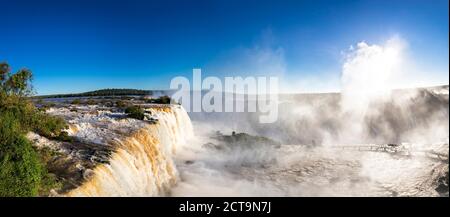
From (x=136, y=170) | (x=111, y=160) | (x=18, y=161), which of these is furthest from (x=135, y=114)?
(x=18, y=161)

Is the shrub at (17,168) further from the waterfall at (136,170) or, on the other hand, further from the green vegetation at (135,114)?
the green vegetation at (135,114)

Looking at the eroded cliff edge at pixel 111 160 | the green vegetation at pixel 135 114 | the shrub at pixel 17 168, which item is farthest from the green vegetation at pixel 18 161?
the green vegetation at pixel 135 114

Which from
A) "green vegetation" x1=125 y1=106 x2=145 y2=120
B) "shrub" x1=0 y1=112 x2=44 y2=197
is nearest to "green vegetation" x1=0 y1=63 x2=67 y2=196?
"shrub" x1=0 y1=112 x2=44 y2=197

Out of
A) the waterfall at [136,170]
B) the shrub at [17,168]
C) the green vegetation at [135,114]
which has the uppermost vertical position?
the green vegetation at [135,114]

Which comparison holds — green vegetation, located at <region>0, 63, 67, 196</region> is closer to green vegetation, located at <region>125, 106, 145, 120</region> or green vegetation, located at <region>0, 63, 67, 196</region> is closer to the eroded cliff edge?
the eroded cliff edge

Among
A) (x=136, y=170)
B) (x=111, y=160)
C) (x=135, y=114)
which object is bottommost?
(x=136, y=170)

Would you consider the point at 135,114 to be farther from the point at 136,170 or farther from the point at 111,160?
the point at 111,160

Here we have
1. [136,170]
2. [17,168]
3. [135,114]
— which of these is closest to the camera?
[17,168]

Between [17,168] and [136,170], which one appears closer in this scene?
[17,168]

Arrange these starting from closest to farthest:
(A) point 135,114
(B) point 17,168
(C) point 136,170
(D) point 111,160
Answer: (B) point 17,168
(D) point 111,160
(C) point 136,170
(A) point 135,114
